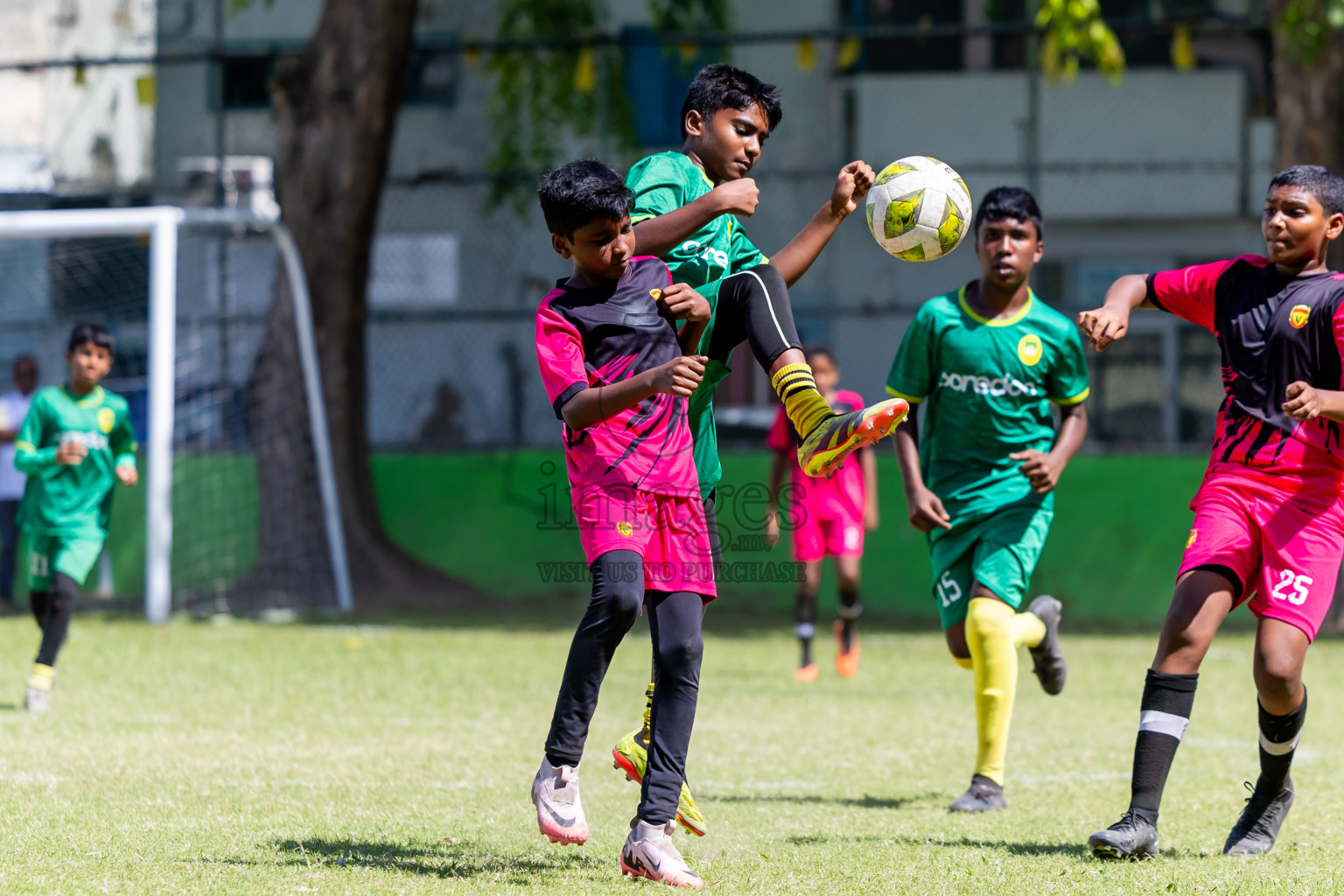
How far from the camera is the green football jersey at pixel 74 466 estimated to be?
7.69m

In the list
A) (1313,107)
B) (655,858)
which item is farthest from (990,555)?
(1313,107)

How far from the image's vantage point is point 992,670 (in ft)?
17.4

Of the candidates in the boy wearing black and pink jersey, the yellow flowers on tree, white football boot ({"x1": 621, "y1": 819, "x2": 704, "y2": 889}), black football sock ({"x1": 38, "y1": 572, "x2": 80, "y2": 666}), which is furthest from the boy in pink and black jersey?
the yellow flowers on tree

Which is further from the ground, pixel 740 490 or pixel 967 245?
pixel 967 245

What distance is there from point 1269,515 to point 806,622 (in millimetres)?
5236

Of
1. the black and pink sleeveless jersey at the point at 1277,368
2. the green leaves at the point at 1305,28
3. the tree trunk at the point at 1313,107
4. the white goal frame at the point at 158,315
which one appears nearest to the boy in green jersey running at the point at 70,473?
the white goal frame at the point at 158,315

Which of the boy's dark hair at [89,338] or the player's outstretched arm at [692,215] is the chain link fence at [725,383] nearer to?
the boy's dark hair at [89,338]

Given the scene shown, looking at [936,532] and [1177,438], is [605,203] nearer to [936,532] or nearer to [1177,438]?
[936,532]

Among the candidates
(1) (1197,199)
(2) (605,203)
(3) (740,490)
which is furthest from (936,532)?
(1) (1197,199)

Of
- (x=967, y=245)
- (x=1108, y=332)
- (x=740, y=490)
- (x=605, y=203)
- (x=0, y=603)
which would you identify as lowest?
(x=0, y=603)

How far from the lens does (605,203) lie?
3.94 meters

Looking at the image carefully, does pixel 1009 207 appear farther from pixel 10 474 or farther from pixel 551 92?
pixel 551 92

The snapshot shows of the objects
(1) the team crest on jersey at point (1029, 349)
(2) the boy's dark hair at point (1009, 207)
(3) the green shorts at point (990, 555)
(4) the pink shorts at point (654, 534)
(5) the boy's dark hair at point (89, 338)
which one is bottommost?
(3) the green shorts at point (990, 555)

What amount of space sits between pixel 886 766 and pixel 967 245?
43.6ft
